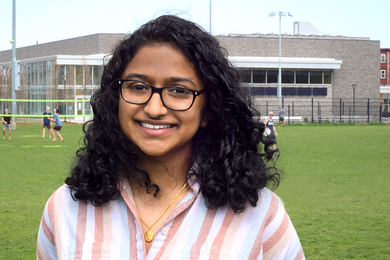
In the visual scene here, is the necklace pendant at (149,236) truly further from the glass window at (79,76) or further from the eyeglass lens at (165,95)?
the glass window at (79,76)

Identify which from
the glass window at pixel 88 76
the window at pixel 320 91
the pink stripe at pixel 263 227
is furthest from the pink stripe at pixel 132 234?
the window at pixel 320 91

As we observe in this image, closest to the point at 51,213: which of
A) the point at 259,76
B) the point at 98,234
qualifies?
the point at 98,234

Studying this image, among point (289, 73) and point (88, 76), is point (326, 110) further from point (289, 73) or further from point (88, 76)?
point (88, 76)

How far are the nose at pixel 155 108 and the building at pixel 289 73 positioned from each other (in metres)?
47.4

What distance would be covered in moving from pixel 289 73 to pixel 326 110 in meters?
5.45

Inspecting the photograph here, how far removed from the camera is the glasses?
1.67 m

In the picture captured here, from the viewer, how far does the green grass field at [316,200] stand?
5.85 metres

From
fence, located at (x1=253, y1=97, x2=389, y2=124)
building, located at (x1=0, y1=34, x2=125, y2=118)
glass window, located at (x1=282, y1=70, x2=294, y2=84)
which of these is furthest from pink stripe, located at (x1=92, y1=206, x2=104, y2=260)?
glass window, located at (x1=282, y1=70, x2=294, y2=84)

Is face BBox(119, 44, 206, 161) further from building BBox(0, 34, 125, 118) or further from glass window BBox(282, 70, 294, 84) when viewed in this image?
glass window BBox(282, 70, 294, 84)

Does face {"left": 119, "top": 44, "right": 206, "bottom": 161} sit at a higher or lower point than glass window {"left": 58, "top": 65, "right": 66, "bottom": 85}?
lower

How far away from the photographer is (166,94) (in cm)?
167

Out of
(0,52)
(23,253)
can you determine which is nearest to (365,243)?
(23,253)

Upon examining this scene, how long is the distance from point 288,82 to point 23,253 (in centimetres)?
4894

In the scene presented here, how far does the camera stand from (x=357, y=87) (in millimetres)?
54750
